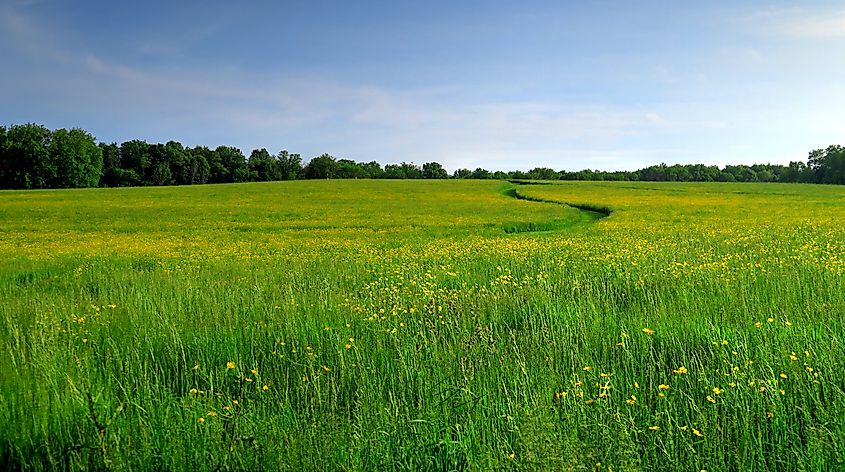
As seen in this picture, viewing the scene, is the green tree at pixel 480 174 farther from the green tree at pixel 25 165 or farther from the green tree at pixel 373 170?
the green tree at pixel 25 165

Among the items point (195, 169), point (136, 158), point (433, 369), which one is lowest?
point (433, 369)

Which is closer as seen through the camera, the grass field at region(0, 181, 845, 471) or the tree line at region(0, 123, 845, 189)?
the grass field at region(0, 181, 845, 471)

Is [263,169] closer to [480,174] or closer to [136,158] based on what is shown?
[136,158]

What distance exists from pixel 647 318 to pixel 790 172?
6553 inches

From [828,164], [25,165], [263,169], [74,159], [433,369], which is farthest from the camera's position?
[263,169]

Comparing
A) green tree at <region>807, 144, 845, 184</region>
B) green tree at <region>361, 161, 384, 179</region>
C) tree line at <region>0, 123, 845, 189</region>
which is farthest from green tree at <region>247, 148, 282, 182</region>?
green tree at <region>807, 144, 845, 184</region>

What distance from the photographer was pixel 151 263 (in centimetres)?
1733

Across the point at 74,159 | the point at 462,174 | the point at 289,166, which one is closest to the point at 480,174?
the point at 462,174

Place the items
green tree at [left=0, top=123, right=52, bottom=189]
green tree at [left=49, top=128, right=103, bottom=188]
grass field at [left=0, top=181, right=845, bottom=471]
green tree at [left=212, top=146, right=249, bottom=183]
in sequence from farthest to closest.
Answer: green tree at [left=212, top=146, right=249, bottom=183] → green tree at [left=49, top=128, right=103, bottom=188] → green tree at [left=0, top=123, right=52, bottom=189] → grass field at [left=0, top=181, right=845, bottom=471]

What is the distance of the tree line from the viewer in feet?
356

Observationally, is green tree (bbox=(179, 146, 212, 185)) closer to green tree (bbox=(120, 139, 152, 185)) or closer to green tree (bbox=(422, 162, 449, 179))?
green tree (bbox=(120, 139, 152, 185))

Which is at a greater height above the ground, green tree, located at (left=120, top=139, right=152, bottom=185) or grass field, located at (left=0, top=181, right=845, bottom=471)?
green tree, located at (left=120, top=139, right=152, bottom=185)

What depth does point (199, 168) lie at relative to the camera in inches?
5384

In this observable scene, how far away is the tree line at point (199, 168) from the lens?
10838cm
